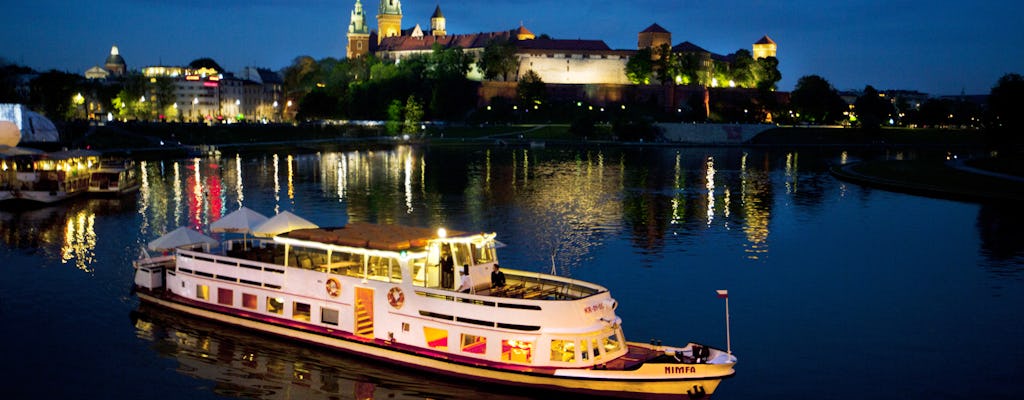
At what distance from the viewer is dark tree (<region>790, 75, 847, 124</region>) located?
159m

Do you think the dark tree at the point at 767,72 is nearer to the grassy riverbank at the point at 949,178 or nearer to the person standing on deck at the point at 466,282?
the grassy riverbank at the point at 949,178

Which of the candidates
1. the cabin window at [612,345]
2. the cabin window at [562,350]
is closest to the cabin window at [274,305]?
the cabin window at [562,350]

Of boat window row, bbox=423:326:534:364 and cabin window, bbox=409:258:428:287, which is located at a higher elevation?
cabin window, bbox=409:258:428:287

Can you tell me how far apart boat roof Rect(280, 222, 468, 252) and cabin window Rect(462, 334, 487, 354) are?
275 cm

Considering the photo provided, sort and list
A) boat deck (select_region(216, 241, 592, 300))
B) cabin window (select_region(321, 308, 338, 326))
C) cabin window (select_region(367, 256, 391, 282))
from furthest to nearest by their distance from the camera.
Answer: cabin window (select_region(321, 308, 338, 326)) → cabin window (select_region(367, 256, 391, 282)) → boat deck (select_region(216, 241, 592, 300))

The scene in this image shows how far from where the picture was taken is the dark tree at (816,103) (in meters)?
159

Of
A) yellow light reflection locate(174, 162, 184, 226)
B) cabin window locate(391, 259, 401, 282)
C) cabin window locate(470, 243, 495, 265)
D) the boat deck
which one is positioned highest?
cabin window locate(470, 243, 495, 265)

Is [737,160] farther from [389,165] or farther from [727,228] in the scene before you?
[727,228]

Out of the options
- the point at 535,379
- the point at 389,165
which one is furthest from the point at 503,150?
the point at 535,379

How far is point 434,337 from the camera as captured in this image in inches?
862

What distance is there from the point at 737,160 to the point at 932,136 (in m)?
57.2

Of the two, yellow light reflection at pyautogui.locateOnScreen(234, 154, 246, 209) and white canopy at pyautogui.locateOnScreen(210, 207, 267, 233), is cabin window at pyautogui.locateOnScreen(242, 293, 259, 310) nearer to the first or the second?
white canopy at pyautogui.locateOnScreen(210, 207, 267, 233)

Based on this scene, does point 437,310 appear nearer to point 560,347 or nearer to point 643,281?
point 560,347

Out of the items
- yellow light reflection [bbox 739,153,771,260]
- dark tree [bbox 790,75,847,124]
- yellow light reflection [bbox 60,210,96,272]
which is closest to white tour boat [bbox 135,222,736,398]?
yellow light reflection [bbox 60,210,96,272]
